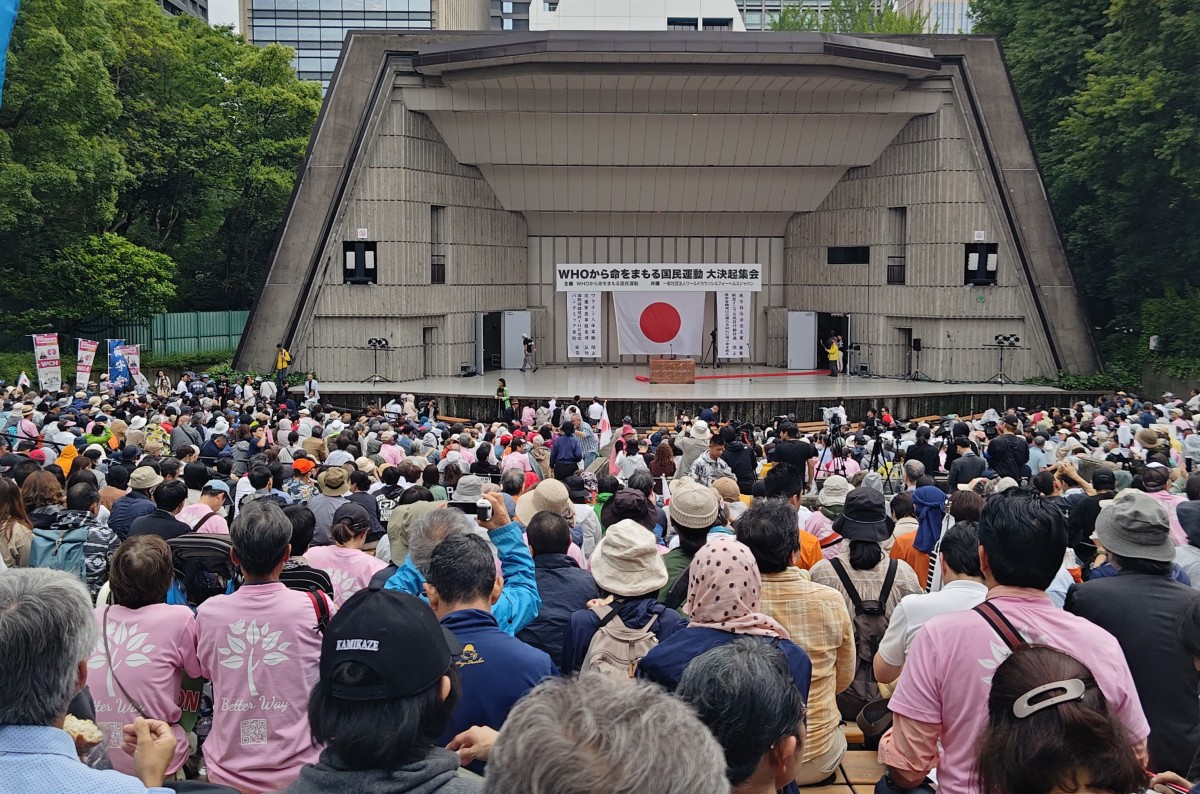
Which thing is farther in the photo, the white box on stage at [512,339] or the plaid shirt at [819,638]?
the white box on stage at [512,339]

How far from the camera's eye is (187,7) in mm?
54094

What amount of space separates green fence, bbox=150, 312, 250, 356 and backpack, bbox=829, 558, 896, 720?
24.9 meters

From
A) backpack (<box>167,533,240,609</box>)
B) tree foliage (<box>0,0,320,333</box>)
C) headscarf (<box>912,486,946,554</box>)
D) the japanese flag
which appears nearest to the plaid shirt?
backpack (<box>167,533,240,609</box>)

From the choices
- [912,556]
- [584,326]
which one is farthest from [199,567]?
[584,326]

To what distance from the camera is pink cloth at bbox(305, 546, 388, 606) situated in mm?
4633

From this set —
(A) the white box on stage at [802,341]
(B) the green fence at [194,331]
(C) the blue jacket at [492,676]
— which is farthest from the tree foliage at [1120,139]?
(C) the blue jacket at [492,676]

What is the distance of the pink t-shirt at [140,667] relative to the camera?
340 cm

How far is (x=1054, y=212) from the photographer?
950 inches

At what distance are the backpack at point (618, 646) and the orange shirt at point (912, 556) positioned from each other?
2.72 metres

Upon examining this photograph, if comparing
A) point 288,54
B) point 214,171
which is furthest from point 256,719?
point 288,54

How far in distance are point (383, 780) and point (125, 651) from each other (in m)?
1.72

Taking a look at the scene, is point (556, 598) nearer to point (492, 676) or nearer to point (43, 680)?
point (492, 676)

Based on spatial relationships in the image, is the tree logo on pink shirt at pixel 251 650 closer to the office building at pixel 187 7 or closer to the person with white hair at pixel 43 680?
the person with white hair at pixel 43 680

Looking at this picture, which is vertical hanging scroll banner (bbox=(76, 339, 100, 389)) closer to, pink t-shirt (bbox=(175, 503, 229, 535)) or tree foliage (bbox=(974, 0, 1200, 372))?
pink t-shirt (bbox=(175, 503, 229, 535))
